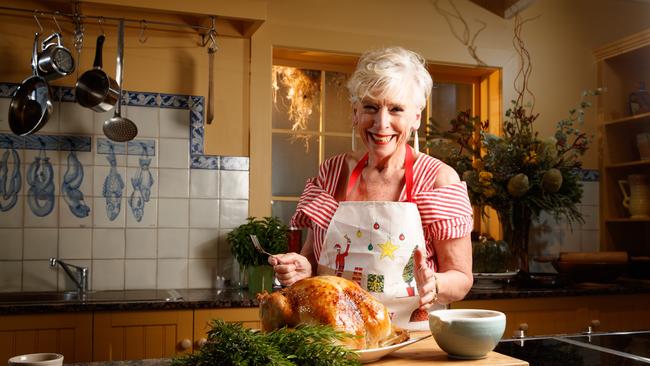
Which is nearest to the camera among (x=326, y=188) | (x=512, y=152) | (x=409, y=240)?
(x=409, y=240)

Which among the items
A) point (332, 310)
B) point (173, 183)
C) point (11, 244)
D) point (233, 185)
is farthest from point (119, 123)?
point (332, 310)

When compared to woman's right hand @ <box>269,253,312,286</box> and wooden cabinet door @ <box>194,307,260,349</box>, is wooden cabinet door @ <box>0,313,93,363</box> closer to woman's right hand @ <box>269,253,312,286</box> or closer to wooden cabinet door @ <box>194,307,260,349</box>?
wooden cabinet door @ <box>194,307,260,349</box>

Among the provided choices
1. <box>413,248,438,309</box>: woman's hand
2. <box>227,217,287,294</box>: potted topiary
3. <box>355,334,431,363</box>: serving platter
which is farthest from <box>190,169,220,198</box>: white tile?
<box>355,334,431,363</box>: serving platter

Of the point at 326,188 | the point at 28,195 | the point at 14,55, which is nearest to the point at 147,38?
the point at 14,55

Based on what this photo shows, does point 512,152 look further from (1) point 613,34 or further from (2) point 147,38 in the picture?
(2) point 147,38

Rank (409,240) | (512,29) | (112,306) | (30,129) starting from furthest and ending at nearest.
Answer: (512,29) < (30,129) < (112,306) < (409,240)

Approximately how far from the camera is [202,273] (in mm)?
3104

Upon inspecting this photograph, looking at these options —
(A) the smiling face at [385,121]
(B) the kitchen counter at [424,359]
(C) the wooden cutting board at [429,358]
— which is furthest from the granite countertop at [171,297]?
(C) the wooden cutting board at [429,358]

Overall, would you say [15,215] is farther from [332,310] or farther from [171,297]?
[332,310]

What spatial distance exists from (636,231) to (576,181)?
2.40ft

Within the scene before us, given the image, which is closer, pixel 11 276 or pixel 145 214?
pixel 11 276

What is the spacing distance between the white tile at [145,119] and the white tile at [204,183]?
26 centimetres

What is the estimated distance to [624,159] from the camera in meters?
3.80

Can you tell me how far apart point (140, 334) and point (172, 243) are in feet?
1.87
